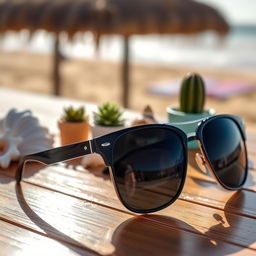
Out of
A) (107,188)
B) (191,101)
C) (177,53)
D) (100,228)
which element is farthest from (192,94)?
(177,53)

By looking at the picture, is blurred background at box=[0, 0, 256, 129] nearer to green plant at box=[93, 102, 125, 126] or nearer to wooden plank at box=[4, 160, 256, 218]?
green plant at box=[93, 102, 125, 126]

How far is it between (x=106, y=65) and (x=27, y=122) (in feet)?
31.4

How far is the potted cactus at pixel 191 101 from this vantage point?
793 millimetres

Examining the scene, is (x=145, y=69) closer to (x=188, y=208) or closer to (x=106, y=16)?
(x=106, y=16)

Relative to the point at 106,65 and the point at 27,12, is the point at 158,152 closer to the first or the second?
the point at 27,12

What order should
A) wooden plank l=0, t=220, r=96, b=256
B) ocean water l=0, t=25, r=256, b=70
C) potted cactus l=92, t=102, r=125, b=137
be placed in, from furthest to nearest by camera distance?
ocean water l=0, t=25, r=256, b=70, potted cactus l=92, t=102, r=125, b=137, wooden plank l=0, t=220, r=96, b=256

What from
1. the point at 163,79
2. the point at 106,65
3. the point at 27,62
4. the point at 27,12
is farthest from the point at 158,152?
the point at 27,62

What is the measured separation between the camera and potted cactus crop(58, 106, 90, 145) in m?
0.82

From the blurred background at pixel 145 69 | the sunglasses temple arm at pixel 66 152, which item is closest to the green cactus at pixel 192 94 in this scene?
the sunglasses temple arm at pixel 66 152

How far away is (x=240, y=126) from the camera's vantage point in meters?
0.70

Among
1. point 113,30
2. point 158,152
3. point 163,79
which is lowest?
point 163,79

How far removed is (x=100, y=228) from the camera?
0.52 m

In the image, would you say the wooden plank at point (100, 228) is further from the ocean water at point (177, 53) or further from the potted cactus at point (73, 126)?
the ocean water at point (177, 53)

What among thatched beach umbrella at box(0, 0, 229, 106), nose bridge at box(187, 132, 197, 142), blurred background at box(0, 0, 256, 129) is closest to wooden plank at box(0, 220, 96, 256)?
nose bridge at box(187, 132, 197, 142)
